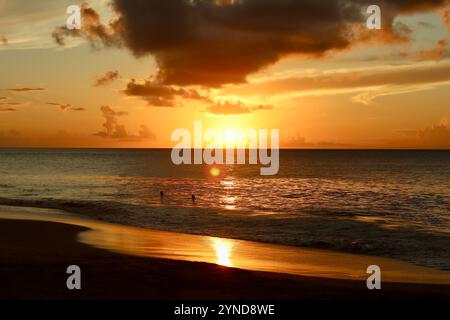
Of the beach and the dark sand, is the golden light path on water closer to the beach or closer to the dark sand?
the beach

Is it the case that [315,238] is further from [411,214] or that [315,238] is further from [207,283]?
[411,214]

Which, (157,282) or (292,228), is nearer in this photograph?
(157,282)

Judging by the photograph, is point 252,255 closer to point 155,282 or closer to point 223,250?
point 223,250

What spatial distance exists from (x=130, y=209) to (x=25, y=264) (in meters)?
24.5

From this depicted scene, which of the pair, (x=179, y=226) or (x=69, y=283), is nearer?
(x=69, y=283)

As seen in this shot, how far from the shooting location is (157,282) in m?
13.6

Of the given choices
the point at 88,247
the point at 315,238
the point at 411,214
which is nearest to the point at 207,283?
the point at 88,247

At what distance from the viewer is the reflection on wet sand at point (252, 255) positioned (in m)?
16.9

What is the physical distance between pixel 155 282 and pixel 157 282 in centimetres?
6

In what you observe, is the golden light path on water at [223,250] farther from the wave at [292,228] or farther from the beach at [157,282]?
the wave at [292,228]

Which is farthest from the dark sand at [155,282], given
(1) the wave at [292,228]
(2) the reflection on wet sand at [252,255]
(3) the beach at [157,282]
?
(1) the wave at [292,228]

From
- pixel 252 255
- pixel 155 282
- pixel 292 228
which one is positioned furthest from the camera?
pixel 292 228

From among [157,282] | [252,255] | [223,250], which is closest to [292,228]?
[223,250]
